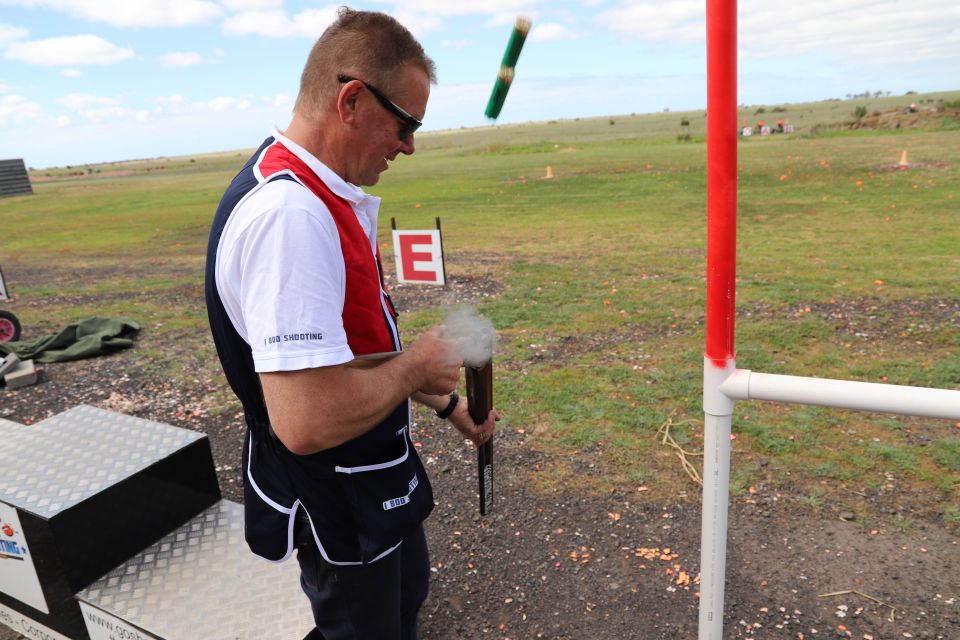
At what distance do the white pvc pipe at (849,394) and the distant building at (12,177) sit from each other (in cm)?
4890

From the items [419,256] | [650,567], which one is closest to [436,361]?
[650,567]

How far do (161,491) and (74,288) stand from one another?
9.72 m

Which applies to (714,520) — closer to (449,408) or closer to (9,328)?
(449,408)

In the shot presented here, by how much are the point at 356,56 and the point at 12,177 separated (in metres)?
49.1

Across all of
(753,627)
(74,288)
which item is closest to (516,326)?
(753,627)

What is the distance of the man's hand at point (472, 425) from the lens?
233cm

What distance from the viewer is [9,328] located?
7.38 metres

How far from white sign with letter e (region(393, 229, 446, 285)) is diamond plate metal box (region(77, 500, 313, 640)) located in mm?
4839

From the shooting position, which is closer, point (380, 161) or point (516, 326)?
point (380, 161)

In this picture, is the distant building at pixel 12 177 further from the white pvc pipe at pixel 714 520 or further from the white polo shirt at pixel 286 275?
the white pvc pipe at pixel 714 520

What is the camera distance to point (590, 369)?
5.71 metres

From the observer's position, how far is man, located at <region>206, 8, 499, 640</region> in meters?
1.38

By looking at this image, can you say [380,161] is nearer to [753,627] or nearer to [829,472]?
[753,627]

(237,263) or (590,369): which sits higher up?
(237,263)
